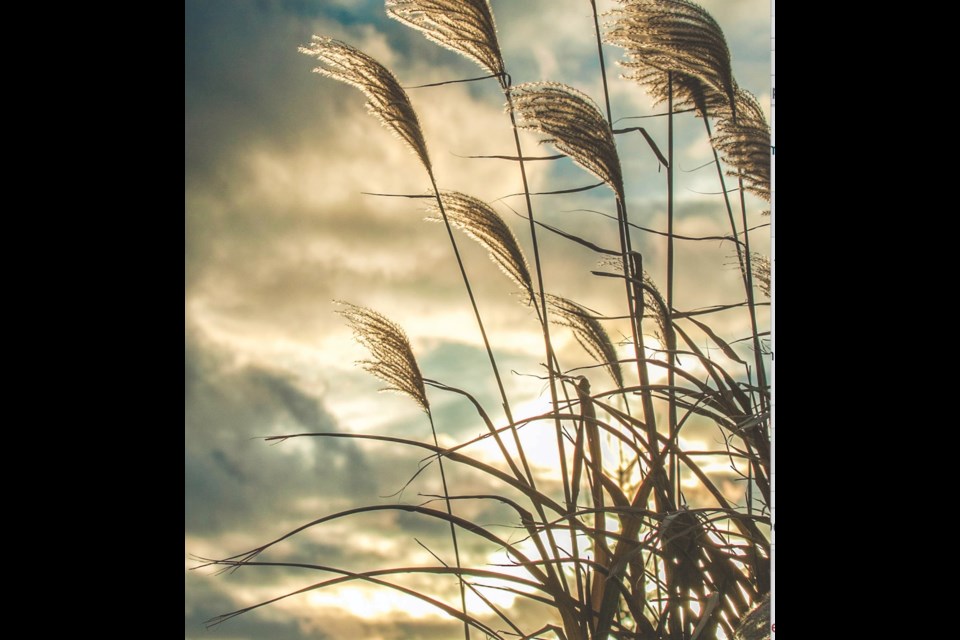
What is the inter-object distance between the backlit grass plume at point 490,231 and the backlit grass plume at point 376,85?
14cm

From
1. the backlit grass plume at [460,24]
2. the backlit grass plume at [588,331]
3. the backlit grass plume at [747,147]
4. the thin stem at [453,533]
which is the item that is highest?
the backlit grass plume at [460,24]

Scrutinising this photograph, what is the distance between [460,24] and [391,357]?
26.6 inches

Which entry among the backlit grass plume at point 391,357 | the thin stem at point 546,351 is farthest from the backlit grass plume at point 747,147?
the backlit grass plume at point 391,357

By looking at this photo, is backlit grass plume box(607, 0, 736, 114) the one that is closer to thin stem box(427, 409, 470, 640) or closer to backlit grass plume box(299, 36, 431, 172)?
backlit grass plume box(299, 36, 431, 172)

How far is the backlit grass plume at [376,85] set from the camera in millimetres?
1472

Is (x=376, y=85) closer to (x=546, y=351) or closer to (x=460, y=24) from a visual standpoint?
(x=460, y=24)

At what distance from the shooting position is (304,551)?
4.55 ft

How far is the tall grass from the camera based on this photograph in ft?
3.94

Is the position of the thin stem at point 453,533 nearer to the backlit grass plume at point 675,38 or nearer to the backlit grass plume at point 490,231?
the backlit grass plume at point 490,231

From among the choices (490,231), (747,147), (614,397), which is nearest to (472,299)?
(490,231)
